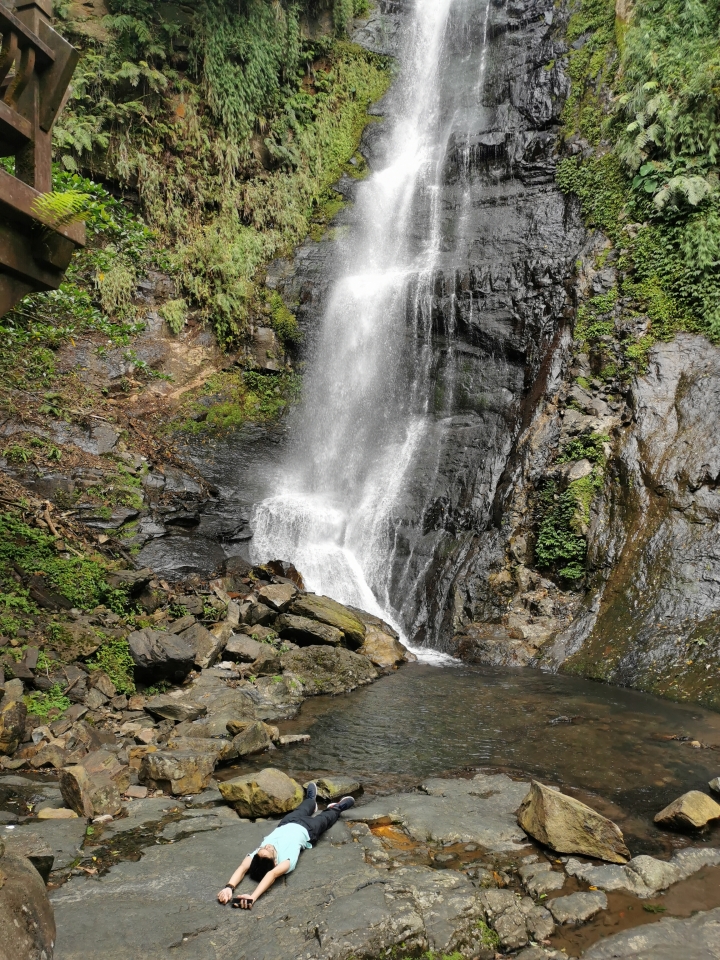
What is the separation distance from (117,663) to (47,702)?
104 centimetres

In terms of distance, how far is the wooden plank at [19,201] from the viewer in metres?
3.27

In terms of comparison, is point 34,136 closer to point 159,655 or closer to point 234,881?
point 234,881

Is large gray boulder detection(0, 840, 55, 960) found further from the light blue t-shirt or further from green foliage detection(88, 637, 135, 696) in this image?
green foliage detection(88, 637, 135, 696)

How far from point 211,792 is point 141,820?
0.77 metres

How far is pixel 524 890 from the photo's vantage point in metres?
3.93

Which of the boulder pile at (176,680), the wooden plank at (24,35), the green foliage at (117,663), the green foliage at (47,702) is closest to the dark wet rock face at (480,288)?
the boulder pile at (176,680)

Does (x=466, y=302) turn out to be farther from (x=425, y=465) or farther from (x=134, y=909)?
(x=134, y=909)

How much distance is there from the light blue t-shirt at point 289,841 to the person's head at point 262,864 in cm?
6

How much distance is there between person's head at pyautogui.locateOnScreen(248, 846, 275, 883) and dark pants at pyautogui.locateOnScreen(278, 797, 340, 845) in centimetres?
46

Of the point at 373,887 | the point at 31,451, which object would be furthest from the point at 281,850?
the point at 31,451

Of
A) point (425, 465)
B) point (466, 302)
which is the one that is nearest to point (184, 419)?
point (425, 465)

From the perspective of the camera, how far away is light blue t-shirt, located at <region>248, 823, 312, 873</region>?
3996 mm

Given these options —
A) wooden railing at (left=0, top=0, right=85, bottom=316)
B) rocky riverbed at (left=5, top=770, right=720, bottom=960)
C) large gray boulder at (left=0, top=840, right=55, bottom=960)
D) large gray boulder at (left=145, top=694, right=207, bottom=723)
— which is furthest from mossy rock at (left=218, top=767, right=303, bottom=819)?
wooden railing at (left=0, top=0, right=85, bottom=316)

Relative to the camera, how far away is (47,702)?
6488mm
